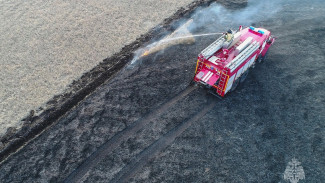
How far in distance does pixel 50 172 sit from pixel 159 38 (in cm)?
1224

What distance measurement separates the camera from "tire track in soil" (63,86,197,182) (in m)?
11.8

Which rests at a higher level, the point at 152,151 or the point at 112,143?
the point at 112,143

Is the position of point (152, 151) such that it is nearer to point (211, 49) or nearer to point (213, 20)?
point (211, 49)

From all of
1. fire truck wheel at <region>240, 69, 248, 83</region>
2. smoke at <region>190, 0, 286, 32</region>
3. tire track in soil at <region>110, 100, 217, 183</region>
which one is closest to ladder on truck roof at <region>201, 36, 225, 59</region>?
fire truck wheel at <region>240, 69, 248, 83</region>

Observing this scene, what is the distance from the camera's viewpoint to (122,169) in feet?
39.1

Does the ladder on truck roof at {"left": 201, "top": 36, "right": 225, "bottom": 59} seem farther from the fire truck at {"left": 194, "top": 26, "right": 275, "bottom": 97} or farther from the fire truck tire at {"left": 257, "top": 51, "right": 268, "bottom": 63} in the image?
the fire truck tire at {"left": 257, "top": 51, "right": 268, "bottom": 63}

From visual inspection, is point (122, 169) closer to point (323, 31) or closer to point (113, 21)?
point (113, 21)

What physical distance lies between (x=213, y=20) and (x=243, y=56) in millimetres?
8362

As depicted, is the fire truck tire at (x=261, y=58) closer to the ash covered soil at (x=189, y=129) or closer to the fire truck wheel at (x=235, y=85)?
the ash covered soil at (x=189, y=129)

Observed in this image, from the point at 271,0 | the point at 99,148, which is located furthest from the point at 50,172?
the point at 271,0

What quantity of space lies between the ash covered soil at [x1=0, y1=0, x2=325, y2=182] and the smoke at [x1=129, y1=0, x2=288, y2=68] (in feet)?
3.95

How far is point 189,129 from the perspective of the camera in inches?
530

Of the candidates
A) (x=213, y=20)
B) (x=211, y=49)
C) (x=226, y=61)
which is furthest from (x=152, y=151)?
(x=213, y=20)

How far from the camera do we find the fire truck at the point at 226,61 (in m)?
13.8
